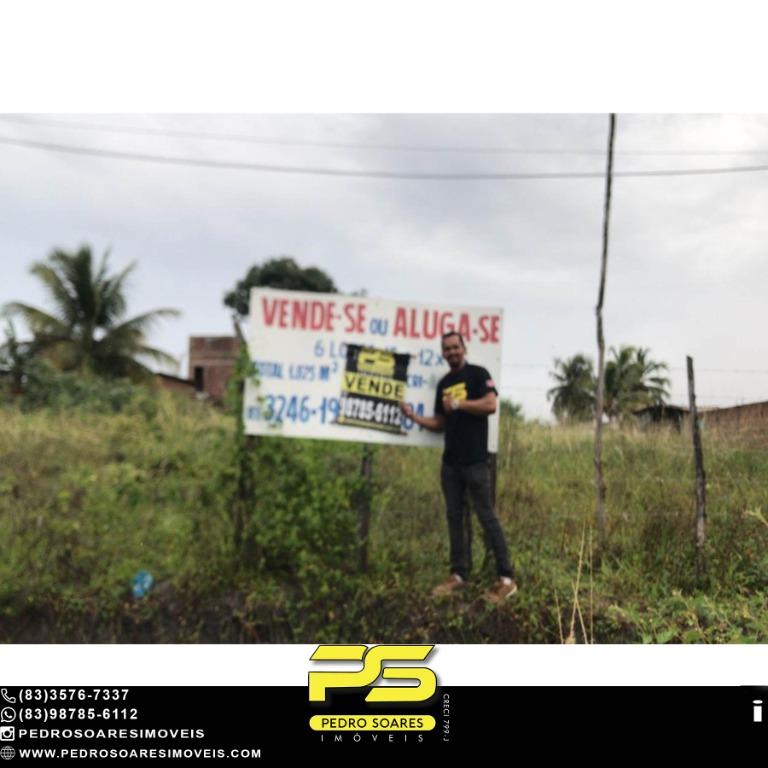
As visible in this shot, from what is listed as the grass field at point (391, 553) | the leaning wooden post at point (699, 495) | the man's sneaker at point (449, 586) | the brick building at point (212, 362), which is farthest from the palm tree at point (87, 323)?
the leaning wooden post at point (699, 495)

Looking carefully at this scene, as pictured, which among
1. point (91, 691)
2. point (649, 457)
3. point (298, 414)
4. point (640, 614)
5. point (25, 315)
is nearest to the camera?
point (91, 691)

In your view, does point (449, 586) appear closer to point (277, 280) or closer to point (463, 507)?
point (463, 507)

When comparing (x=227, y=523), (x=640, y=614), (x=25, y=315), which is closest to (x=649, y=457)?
(x=640, y=614)

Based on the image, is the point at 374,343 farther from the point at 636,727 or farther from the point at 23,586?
the point at 23,586

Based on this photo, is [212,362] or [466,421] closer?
[466,421]

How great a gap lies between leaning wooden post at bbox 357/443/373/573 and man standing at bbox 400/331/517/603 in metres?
0.33

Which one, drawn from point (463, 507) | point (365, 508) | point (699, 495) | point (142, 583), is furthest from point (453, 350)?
point (142, 583)

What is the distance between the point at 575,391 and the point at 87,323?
4.15 metres

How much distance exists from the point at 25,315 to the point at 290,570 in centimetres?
284

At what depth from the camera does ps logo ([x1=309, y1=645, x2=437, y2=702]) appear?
7.73 ft

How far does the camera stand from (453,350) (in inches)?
120

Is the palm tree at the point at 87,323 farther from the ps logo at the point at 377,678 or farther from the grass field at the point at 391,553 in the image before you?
the ps logo at the point at 377,678

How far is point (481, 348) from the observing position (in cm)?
313

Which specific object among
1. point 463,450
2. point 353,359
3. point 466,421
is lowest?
point 463,450
